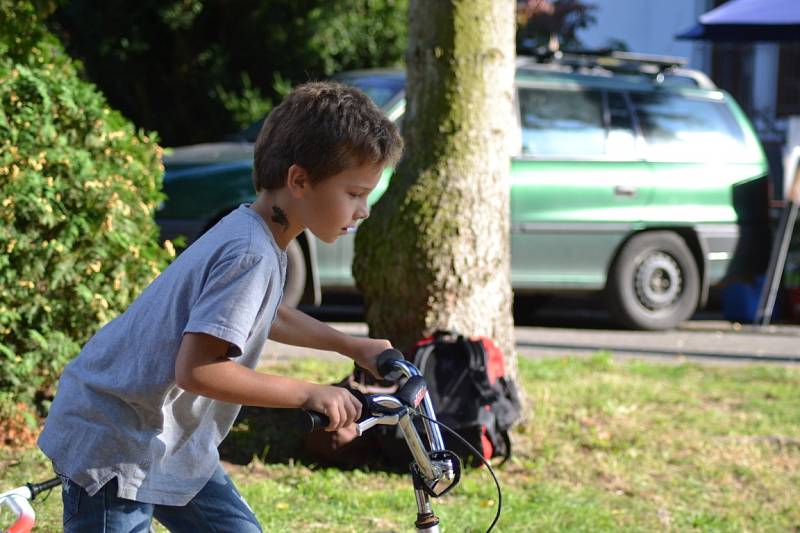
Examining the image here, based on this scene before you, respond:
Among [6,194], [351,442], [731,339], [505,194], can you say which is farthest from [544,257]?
[6,194]

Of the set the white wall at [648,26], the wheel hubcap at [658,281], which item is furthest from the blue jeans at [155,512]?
the white wall at [648,26]

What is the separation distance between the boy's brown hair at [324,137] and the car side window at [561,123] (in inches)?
273

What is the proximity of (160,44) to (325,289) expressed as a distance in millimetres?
5332

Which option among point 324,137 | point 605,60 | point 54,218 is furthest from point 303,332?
point 605,60

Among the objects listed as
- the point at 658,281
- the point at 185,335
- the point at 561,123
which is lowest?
the point at 658,281

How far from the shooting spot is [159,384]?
248 centimetres

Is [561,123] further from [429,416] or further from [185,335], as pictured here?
[185,335]

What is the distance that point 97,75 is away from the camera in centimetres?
1269

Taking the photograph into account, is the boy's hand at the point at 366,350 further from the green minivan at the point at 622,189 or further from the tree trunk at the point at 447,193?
the green minivan at the point at 622,189

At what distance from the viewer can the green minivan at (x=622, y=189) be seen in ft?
30.6

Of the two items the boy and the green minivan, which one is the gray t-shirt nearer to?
the boy

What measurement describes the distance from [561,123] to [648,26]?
343 inches

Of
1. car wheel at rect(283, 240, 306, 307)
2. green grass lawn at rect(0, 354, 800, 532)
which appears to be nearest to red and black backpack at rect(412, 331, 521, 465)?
green grass lawn at rect(0, 354, 800, 532)

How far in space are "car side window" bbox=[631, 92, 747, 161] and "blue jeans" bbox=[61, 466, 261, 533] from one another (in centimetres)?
749
